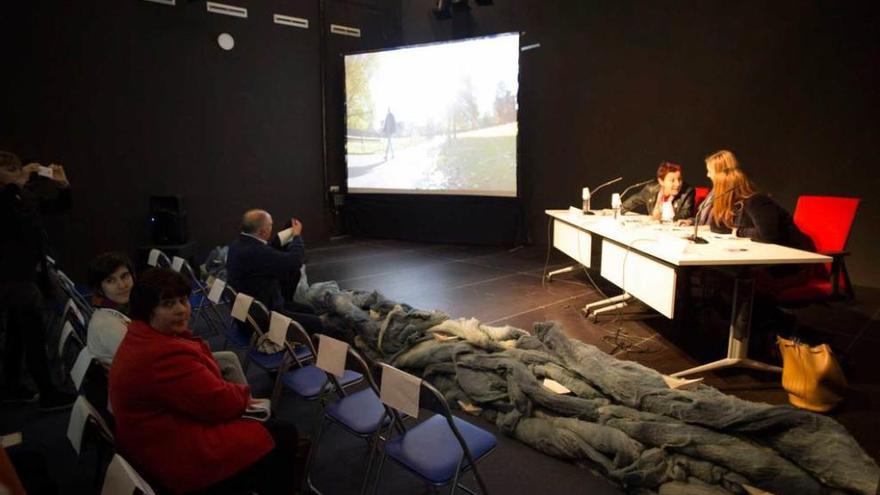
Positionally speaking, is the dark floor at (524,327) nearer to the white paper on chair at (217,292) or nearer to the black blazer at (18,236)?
the white paper on chair at (217,292)

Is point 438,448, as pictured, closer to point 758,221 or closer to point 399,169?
point 758,221

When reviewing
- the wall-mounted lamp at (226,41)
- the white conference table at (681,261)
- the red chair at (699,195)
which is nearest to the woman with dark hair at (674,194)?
the red chair at (699,195)

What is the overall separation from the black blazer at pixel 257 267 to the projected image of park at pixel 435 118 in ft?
14.4

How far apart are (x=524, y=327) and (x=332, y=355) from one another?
7.74 ft

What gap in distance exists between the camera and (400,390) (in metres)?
1.61

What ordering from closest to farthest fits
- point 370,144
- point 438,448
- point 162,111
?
point 438,448, point 162,111, point 370,144

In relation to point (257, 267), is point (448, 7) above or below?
above

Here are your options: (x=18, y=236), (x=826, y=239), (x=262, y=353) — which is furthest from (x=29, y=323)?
(x=826, y=239)

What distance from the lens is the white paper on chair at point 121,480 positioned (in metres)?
1.07

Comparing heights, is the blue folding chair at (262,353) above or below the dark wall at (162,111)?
below

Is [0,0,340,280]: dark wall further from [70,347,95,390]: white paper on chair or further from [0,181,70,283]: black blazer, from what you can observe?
[70,347,95,390]: white paper on chair

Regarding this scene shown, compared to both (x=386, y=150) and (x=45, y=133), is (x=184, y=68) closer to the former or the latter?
(x=45, y=133)

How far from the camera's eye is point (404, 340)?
3.26 meters

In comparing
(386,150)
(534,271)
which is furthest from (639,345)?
(386,150)
